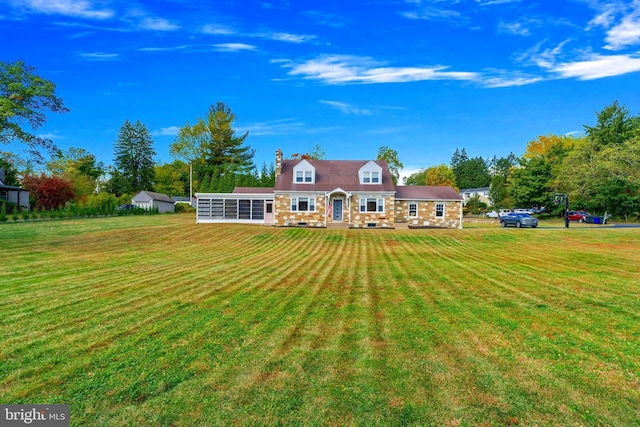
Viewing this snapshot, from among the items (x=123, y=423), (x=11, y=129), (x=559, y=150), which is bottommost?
(x=123, y=423)

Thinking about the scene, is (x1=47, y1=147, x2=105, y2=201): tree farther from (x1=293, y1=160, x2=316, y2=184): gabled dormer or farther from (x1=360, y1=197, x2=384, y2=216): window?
(x1=360, y1=197, x2=384, y2=216): window

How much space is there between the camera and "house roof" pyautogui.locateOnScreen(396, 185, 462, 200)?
30.6 m

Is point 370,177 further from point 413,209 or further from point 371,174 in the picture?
point 413,209

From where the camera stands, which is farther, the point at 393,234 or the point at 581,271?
the point at 393,234

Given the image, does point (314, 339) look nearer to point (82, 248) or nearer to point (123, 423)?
point (123, 423)

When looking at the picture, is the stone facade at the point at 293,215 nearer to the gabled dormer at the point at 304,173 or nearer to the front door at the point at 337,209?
the front door at the point at 337,209

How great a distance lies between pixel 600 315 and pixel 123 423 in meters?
7.28

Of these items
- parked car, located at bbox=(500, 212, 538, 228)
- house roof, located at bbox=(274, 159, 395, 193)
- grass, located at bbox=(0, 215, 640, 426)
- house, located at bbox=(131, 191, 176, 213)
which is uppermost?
house roof, located at bbox=(274, 159, 395, 193)

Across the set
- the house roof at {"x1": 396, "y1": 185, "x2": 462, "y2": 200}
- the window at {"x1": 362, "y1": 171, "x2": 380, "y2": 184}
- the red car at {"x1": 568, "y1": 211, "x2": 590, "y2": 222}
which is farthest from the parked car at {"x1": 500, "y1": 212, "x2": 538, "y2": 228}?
the red car at {"x1": 568, "y1": 211, "x2": 590, "y2": 222}

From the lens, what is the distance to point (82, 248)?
14.6 metres

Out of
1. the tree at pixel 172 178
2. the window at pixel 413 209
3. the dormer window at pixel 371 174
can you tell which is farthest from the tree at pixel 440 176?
the tree at pixel 172 178

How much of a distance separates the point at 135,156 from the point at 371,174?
2099 inches

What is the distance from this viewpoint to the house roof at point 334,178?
2909cm

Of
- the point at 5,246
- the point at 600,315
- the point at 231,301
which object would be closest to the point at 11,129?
the point at 5,246
